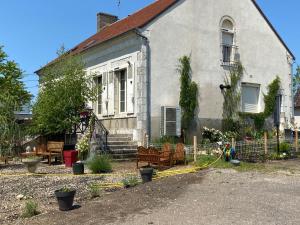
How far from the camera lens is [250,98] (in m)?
23.2

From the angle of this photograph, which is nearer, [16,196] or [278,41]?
[16,196]

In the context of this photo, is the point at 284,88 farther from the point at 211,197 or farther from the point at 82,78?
the point at 211,197

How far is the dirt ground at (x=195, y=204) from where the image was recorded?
7531 mm

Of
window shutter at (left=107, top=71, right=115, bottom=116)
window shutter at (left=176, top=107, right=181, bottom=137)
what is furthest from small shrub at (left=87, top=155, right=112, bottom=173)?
window shutter at (left=107, top=71, right=115, bottom=116)

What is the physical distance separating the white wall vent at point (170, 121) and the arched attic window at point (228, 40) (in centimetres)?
446

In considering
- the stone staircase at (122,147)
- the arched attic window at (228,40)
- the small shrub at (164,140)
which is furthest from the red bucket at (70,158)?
the arched attic window at (228,40)

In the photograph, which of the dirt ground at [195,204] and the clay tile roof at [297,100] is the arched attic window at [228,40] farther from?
the clay tile roof at [297,100]

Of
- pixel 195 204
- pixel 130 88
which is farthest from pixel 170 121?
pixel 195 204

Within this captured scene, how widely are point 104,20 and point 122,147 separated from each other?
15.6m

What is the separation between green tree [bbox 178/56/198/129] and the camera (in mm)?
20156

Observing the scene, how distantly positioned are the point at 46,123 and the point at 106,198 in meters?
10.4

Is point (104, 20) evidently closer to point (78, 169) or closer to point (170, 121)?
point (170, 121)

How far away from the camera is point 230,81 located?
22188 mm

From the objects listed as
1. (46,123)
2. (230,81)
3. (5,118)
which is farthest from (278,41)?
(5,118)
